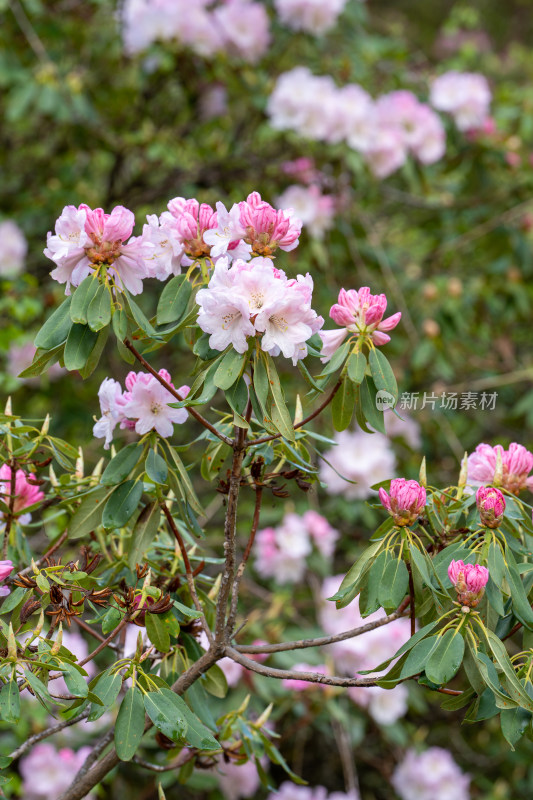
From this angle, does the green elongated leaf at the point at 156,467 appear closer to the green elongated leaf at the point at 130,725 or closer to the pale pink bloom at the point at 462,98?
the green elongated leaf at the point at 130,725

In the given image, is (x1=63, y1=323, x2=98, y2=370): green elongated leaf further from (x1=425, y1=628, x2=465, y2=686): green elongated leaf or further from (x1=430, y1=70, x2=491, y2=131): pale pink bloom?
(x1=430, y1=70, x2=491, y2=131): pale pink bloom

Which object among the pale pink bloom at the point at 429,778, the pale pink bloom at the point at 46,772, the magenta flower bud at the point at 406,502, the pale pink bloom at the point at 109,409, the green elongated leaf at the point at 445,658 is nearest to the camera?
the green elongated leaf at the point at 445,658

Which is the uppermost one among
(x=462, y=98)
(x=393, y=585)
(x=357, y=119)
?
(x=462, y=98)

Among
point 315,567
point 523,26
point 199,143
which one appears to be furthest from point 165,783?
point 523,26

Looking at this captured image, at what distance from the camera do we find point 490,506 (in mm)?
883

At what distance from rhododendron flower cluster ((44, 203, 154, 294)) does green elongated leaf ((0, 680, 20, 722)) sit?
0.38 m

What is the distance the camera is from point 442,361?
101 inches

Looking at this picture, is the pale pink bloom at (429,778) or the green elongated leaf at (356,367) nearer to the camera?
the green elongated leaf at (356,367)

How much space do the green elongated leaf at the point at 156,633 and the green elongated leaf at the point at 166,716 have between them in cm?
6

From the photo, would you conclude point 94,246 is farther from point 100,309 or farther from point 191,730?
point 191,730

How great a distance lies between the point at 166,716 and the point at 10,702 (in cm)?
14

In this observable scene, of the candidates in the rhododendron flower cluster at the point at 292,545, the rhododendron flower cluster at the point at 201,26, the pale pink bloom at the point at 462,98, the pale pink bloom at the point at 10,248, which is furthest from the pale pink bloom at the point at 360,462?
the rhododendron flower cluster at the point at 201,26

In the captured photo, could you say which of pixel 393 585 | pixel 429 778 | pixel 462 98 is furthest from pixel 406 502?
pixel 462 98

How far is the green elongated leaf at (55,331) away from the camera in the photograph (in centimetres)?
84
